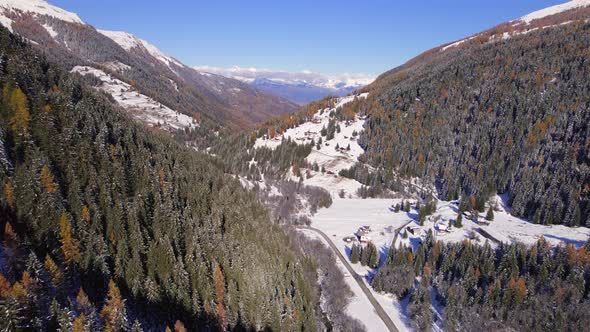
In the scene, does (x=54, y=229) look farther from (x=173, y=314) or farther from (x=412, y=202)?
(x=412, y=202)

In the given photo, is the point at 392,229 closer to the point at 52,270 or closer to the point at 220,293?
the point at 220,293

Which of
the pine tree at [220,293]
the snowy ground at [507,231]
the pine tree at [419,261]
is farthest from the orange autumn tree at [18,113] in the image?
the snowy ground at [507,231]

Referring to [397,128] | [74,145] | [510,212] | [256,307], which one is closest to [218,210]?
[256,307]

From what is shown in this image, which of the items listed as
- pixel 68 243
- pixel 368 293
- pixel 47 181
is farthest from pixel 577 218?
pixel 47 181

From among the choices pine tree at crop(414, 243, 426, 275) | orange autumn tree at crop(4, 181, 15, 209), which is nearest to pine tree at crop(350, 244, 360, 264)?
pine tree at crop(414, 243, 426, 275)

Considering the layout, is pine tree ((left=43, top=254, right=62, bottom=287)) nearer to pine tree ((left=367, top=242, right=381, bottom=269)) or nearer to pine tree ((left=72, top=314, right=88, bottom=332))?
pine tree ((left=72, top=314, right=88, bottom=332))

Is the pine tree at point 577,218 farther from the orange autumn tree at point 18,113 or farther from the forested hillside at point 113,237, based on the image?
the orange autumn tree at point 18,113
